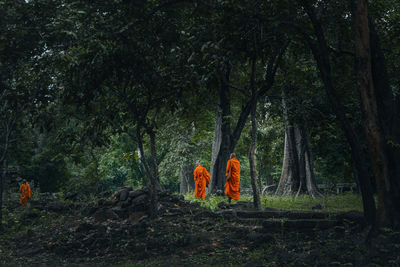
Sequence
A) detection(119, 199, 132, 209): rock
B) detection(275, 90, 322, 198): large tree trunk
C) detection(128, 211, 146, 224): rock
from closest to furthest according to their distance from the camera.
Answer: detection(128, 211, 146, 224): rock, detection(119, 199, 132, 209): rock, detection(275, 90, 322, 198): large tree trunk

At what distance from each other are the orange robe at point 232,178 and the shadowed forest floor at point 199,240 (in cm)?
215

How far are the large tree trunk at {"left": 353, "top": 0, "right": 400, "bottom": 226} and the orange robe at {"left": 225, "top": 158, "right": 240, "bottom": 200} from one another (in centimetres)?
808

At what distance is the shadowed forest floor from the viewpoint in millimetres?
6332

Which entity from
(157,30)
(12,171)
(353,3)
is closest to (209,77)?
(157,30)

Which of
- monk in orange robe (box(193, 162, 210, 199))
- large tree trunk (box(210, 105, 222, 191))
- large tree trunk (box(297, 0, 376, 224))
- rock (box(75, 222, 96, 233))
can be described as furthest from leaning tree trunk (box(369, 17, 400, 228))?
monk in orange robe (box(193, 162, 210, 199))

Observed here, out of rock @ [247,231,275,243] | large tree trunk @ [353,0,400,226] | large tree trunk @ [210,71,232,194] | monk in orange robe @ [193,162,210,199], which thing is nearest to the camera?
large tree trunk @ [353,0,400,226]

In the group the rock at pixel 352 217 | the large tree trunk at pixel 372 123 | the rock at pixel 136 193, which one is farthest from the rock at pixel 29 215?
the large tree trunk at pixel 372 123

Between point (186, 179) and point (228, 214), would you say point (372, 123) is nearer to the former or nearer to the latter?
point (228, 214)

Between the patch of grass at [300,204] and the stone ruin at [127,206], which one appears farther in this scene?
the patch of grass at [300,204]

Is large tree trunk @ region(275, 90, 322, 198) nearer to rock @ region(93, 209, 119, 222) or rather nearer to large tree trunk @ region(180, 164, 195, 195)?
rock @ region(93, 209, 119, 222)

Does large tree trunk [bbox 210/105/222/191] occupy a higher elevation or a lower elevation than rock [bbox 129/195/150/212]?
higher

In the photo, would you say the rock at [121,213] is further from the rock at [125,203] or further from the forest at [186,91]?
the rock at [125,203]

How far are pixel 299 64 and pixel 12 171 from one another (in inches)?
780

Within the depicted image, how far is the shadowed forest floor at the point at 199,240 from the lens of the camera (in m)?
6.33
